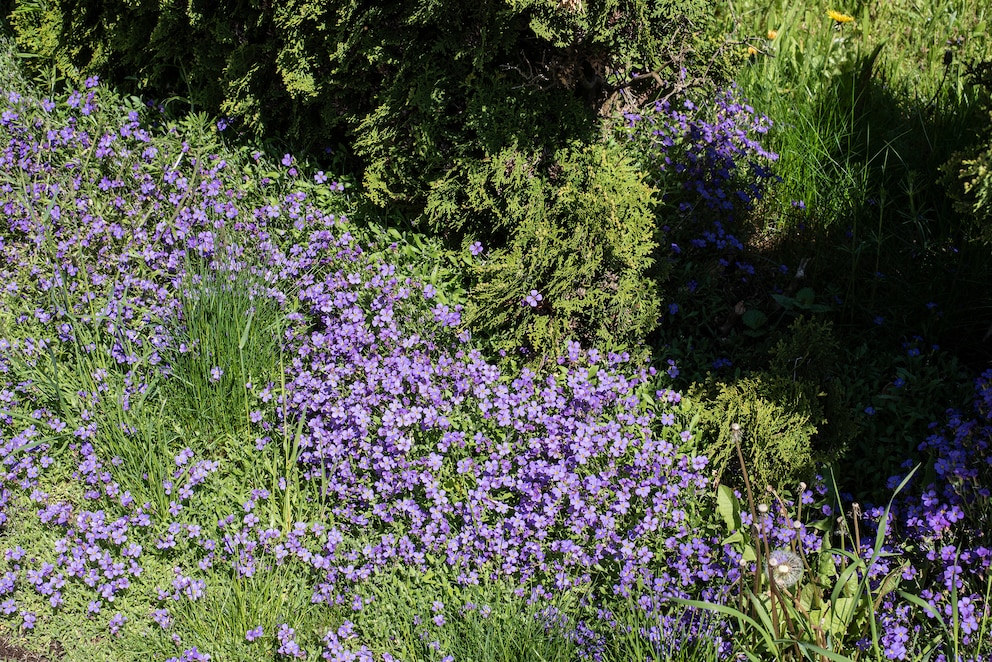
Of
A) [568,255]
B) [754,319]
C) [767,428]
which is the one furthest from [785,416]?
[568,255]

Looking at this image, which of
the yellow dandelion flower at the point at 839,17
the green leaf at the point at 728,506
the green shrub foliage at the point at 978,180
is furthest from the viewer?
the yellow dandelion flower at the point at 839,17

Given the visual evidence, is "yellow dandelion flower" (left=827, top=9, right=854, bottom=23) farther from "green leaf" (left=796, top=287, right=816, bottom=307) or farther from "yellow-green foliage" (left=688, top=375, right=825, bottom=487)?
"yellow-green foliage" (left=688, top=375, right=825, bottom=487)

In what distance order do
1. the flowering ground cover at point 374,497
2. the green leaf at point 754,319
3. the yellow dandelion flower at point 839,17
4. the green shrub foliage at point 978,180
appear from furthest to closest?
the yellow dandelion flower at point 839,17 → the green leaf at point 754,319 → the flowering ground cover at point 374,497 → the green shrub foliage at point 978,180

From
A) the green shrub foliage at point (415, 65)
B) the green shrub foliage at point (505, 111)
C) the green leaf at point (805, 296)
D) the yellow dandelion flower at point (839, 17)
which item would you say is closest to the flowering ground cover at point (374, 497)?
the green shrub foliage at point (505, 111)

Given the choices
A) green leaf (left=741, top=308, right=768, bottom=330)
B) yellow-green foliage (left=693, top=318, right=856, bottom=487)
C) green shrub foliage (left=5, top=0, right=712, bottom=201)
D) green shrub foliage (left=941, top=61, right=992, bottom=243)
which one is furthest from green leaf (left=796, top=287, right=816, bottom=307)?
green shrub foliage (left=5, top=0, right=712, bottom=201)

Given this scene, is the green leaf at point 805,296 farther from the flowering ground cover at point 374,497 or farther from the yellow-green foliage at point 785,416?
the flowering ground cover at point 374,497

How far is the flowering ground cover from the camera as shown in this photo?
99.3 inches

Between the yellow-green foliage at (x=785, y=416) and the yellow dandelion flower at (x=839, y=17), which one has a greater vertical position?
the yellow dandelion flower at (x=839, y=17)

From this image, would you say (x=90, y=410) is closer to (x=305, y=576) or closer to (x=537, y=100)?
(x=305, y=576)

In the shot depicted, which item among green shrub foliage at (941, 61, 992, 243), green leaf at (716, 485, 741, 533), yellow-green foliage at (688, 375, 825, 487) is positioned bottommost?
green leaf at (716, 485, 741, 533)

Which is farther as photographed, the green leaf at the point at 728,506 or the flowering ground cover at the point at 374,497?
the green leaf at the point at 728,506

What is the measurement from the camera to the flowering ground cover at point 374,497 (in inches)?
99.3

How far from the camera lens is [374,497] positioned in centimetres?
298

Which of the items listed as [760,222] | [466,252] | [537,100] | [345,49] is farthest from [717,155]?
[345,49]
